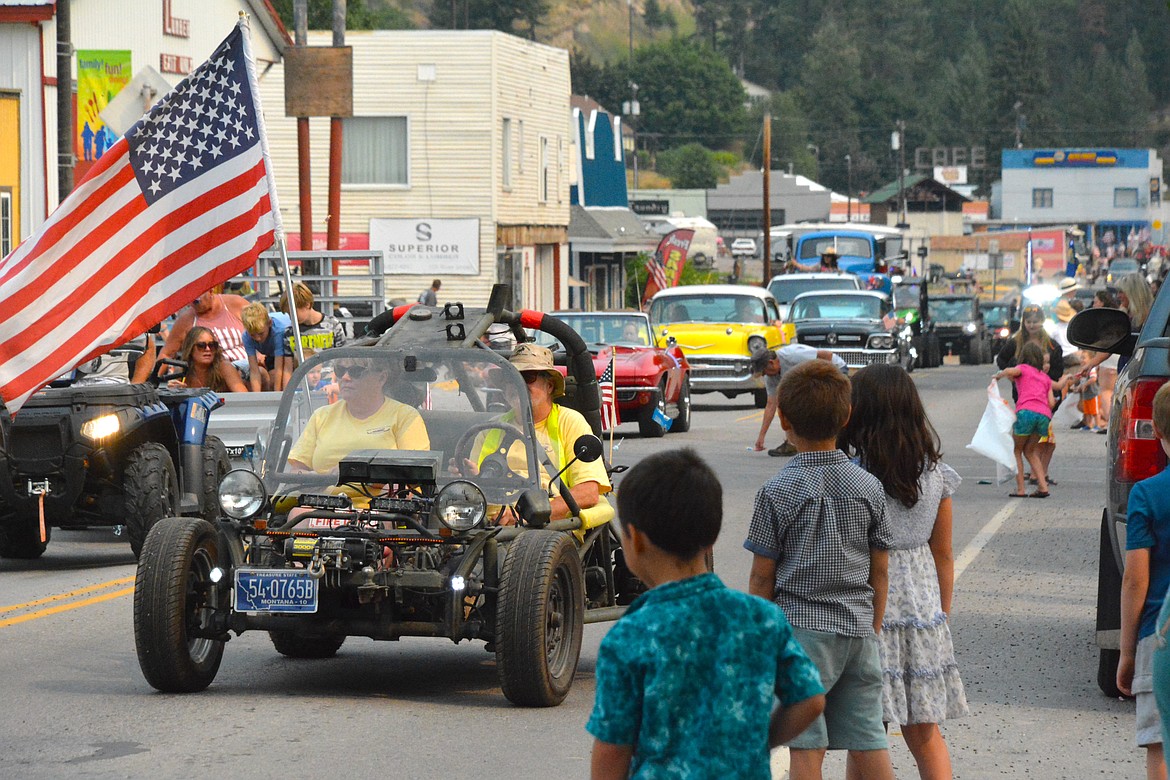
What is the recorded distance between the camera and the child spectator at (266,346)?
16156 mm

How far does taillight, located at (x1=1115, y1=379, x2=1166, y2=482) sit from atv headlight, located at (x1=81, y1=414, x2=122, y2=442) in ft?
23.5

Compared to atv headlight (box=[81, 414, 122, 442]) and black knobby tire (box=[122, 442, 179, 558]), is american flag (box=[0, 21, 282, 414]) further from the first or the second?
black knobby tire (box=[122, 442, 179, 558])

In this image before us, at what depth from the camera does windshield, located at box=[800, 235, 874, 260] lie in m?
59.8

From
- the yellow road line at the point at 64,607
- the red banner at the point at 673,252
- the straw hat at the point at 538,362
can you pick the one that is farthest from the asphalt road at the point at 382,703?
the red banner at the point at 673,252

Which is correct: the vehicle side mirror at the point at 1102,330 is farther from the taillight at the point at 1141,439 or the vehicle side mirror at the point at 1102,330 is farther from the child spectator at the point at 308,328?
the child spectator at the point at 308,328

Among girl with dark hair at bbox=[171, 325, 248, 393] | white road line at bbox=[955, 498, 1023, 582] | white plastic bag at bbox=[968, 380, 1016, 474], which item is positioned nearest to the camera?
white road line at bbox=[955, 498, 1023, 582]

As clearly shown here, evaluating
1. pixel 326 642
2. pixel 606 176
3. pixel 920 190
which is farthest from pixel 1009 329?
pixel 920 190

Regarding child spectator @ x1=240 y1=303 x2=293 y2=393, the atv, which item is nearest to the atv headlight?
the atv

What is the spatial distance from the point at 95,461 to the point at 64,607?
5.73 ft

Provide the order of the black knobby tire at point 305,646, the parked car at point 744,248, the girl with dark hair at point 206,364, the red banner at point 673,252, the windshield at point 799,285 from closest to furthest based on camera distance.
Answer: the black knobby tire at point 305,646 → the girl with dark hair at point 206,364 → the windshield at point 799,285 → the red banner at point 673,252 → the parked car at point 744,248

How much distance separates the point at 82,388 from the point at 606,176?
5556 cm

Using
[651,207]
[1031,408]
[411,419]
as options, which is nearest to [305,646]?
[411,419]

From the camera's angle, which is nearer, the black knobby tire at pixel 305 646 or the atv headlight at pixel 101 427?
the black knobby tire at pixel 305 646

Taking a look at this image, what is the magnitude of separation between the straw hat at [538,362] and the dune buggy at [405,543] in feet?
0.50
